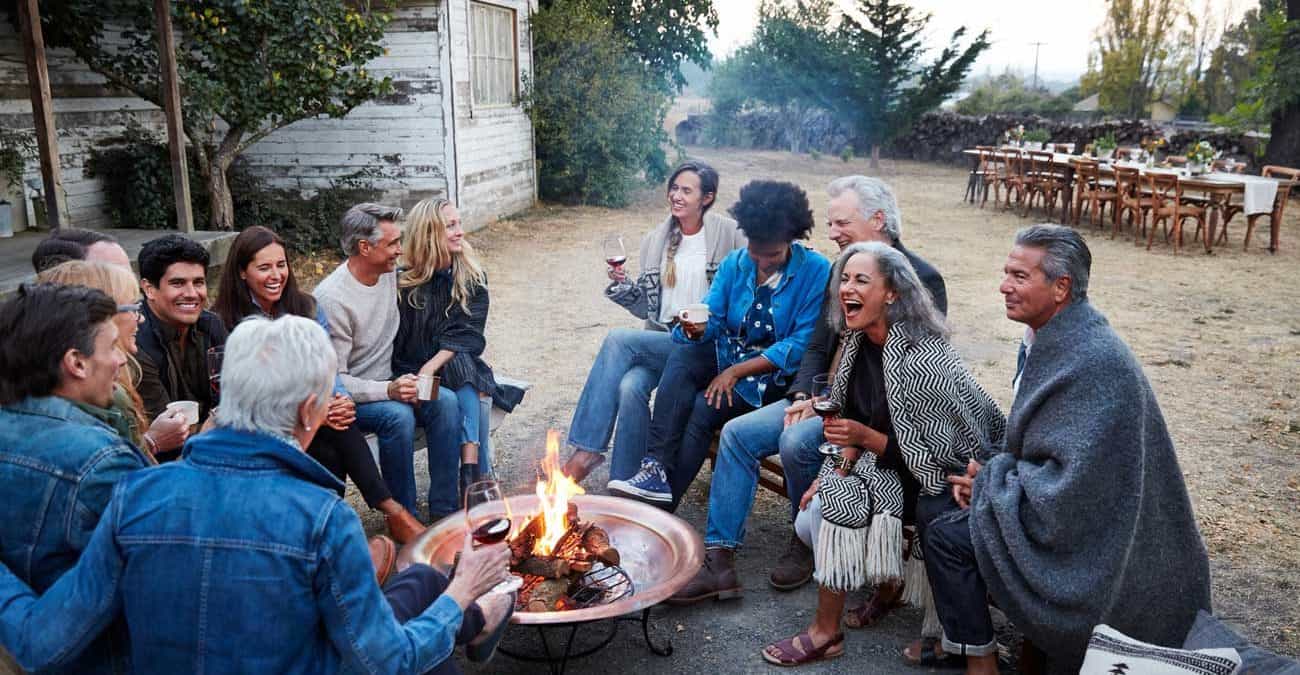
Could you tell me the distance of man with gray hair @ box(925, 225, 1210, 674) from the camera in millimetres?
2545

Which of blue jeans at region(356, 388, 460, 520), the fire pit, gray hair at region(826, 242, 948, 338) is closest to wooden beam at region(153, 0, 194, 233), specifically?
blue jeans at region(356, 388, 460, 520)

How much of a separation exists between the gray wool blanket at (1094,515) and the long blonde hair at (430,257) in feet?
8.31

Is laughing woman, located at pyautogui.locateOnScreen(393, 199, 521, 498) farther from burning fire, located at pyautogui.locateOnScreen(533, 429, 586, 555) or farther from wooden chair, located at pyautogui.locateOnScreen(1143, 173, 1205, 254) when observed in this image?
wooden chair, located at pyautogui.locateOnScreen(1143, 173, 1205, 254)

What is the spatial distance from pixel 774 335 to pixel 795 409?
525 mm

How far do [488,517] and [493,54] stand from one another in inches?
457

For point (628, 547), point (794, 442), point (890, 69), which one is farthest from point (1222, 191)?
point (890, 69)

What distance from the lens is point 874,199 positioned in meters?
3.82

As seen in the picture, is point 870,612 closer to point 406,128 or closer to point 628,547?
point 628,547

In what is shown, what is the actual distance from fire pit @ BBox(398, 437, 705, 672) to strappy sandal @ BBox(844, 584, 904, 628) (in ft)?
2.23

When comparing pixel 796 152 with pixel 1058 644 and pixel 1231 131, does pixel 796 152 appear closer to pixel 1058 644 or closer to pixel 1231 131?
pixel 1231 131

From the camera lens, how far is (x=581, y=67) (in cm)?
1475

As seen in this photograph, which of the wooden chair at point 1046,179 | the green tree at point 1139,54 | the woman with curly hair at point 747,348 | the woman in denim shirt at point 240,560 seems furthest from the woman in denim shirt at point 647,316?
the green tree at point 1139,54

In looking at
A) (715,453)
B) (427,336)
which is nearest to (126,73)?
(427,336)

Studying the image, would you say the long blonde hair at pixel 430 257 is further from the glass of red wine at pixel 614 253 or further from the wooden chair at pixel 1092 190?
the wooden chair at pixel 1092 190
